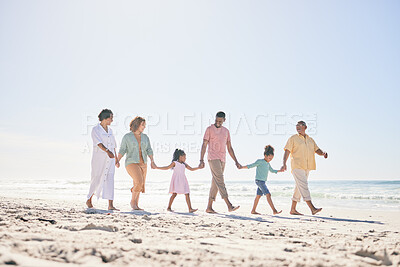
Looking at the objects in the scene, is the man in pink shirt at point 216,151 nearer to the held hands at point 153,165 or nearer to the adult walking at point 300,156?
the held hands at point 153,165

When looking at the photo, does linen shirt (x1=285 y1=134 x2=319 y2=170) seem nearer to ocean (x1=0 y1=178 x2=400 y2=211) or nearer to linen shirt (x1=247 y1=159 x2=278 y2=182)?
linen shirt (x1=247 y1=159 x2=278 y2=182)

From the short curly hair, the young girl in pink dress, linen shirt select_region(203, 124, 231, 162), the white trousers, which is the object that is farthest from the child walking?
the short curly hair

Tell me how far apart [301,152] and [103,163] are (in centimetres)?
428

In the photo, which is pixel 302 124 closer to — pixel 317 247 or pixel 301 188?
pixel 301 188

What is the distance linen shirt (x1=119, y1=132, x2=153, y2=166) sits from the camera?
718cm

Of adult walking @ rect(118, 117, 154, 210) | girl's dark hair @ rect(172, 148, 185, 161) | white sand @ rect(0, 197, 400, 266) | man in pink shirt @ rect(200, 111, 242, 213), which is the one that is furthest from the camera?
girl's dark hair @ rect(172, 148, 185, 161)

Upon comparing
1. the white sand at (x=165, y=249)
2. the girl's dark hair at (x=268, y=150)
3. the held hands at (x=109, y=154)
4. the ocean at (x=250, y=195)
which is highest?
the girl's dark hair at (x=268, y=150)

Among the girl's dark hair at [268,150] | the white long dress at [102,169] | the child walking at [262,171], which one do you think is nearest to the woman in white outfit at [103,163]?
the white long dress at [102,169]

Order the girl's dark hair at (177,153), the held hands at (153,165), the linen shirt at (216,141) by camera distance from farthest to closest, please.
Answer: the girl's dark hair at (177,153)
the linen shirt at (216,141)
the held hands at (153,165)

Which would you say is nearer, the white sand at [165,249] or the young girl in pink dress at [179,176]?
the white sand at [165,249]

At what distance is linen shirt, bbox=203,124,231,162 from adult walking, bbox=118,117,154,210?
1306mm

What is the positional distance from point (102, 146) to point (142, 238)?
402 cm

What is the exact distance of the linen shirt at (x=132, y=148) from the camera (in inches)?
283

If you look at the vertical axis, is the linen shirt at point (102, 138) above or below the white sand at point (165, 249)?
above
